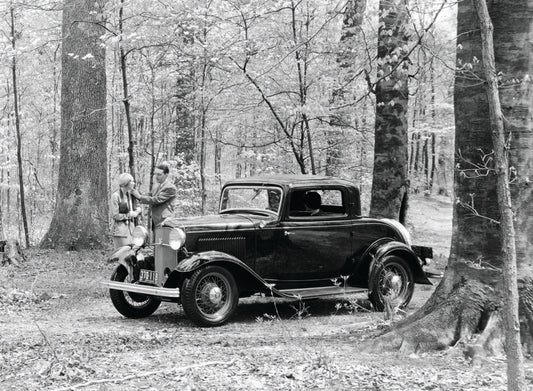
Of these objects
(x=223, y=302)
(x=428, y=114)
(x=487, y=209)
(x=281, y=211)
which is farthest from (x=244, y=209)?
(x=428, y=114)

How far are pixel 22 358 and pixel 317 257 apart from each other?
166 inches

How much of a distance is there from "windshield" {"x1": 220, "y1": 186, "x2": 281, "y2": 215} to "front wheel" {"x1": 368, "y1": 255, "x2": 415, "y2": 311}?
1.71 m

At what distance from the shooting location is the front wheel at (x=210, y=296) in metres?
7.48

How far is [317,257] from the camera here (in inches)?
339

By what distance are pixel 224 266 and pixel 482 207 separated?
335 centimetres

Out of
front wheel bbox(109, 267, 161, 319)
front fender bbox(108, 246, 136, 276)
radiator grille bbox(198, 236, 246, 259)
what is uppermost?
radiator grille bbox(198, 236, 246, 259)

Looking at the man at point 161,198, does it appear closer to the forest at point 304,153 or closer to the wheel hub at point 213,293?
the forest at point 304,153

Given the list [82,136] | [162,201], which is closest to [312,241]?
[162,201]

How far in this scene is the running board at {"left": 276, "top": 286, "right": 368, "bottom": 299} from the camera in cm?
823

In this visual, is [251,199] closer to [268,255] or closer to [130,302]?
[268,255]

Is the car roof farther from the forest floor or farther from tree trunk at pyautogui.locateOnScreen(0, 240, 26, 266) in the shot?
tree trunk at pyautogui.locateOnScreen(0, 240, 26, 266)

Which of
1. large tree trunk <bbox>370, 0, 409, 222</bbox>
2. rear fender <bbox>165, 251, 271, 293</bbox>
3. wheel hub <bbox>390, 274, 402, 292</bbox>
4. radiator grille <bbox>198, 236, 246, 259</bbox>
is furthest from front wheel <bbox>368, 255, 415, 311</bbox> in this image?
large tree trunk <bbox>370, 0, 409, 222</bbox>

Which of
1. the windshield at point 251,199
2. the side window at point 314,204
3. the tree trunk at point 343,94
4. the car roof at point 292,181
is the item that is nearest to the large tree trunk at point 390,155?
the tree trunk at point 343,94

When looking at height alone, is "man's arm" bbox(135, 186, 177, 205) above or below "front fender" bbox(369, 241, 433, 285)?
above
